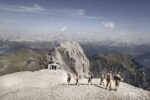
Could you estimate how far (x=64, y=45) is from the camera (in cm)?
19925

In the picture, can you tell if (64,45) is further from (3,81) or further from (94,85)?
(94,85)

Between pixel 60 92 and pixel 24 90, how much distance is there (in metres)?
7.89

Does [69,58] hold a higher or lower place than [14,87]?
higher

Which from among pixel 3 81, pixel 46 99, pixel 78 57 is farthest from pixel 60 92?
pixel 78 57

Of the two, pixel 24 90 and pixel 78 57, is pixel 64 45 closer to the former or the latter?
pixel 78 57

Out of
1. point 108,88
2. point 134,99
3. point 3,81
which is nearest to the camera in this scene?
point 134,99

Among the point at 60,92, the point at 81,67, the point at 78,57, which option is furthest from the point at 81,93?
the point at 78,57

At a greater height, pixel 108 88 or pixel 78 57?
pixel 78 57

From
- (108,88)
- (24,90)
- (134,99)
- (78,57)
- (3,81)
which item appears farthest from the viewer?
(78,57)

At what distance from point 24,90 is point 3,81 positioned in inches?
662

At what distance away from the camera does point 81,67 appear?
18250cm

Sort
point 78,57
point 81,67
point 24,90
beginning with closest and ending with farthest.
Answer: point 24,90 → point 81,67 → point 78,57

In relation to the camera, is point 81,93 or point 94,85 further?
point 94,85

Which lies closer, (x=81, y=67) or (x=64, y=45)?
(x=81, y=67)
